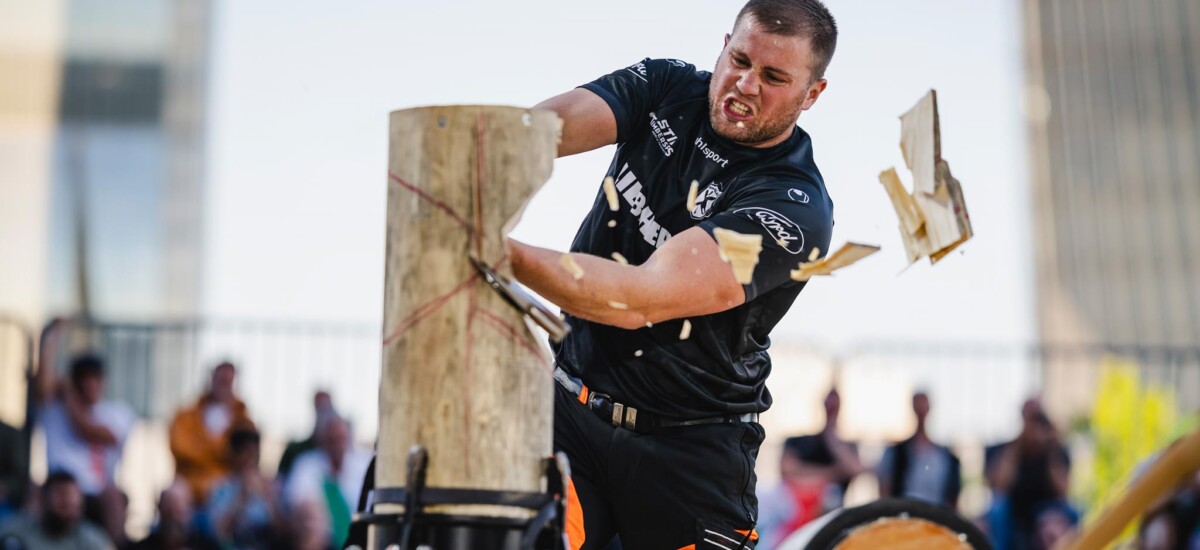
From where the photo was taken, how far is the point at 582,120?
4.31m

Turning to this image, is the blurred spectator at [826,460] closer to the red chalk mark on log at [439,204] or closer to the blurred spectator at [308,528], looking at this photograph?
the blurred spectator at [308,528]

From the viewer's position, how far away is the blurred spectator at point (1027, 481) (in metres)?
10.4

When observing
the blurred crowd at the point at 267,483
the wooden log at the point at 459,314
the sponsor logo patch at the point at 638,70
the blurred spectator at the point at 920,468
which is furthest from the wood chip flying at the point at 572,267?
the blurred spectator at the point at 920,468

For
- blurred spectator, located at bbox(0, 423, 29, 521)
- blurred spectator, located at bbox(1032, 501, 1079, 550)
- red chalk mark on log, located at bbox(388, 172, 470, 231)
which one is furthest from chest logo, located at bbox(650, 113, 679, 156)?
blurred spectator, located at bbox(1032, 501, 1079, 550)

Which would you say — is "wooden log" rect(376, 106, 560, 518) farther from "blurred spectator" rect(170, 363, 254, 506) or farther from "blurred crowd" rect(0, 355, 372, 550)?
"blurred spectator" rect(170, 363, 254, 506)

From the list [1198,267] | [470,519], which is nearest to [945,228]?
[470,519]

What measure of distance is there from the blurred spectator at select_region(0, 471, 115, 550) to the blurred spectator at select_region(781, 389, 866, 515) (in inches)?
173

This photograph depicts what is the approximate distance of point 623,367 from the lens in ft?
15.0

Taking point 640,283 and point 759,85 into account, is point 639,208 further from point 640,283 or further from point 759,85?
point 640,283

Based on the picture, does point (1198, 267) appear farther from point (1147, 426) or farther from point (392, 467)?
point (392, 467)

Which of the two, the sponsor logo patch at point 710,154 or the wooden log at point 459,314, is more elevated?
the sponsor logo patch at point 710,154

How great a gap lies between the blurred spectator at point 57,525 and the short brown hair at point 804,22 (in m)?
5.99

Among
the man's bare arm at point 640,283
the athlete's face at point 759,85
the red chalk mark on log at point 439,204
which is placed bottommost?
the man's bare arm at point 640,283

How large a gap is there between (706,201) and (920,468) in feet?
20.1
